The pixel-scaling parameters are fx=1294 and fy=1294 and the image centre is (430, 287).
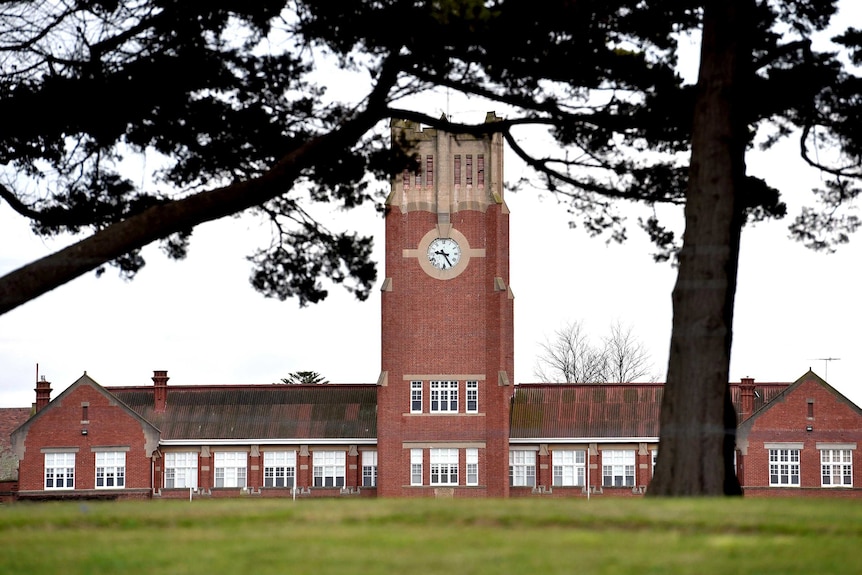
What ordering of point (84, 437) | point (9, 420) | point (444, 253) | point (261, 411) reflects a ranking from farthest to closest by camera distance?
point (9, 420) → point (261, 411) → point (84, 437) → point (444, 253)

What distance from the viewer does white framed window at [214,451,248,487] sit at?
5356 cm

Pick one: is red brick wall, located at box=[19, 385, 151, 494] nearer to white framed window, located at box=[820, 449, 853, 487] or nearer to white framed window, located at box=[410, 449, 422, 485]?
white framed window, located at box=[410, 449, 422, 485]

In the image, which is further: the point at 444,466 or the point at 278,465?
the point at 278,465

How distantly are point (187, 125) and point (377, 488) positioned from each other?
35.3m

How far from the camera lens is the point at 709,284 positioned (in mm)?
14328

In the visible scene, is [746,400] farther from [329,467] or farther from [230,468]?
[230,468]

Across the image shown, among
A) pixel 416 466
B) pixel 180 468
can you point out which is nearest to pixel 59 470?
pixel 180 468

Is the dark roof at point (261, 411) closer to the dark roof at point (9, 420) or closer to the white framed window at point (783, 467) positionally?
the dark roof at point (9, 420)

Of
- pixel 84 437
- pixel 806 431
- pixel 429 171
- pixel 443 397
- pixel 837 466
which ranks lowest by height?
pixel 837 466

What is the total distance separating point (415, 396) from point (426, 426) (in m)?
1.30

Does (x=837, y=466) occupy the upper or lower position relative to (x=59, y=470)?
upper

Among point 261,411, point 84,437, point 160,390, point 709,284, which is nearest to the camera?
point 709,284

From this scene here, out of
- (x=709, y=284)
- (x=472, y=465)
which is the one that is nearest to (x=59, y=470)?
(x=472, y=465)

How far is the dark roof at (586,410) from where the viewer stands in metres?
52.7
